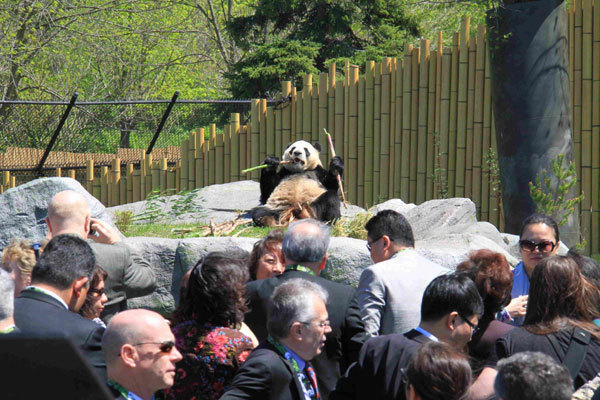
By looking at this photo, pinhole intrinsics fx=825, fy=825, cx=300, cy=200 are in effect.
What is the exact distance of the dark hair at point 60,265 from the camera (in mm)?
2934

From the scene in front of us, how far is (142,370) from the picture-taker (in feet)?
7.79

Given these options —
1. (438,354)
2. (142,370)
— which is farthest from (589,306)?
(142,370)

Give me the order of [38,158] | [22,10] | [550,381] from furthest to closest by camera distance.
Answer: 1. [22,10]
2. [38,158]
3. [550,381]

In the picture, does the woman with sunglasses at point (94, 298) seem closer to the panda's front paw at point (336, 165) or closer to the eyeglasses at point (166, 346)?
the eyeglasses at point (166, 346)

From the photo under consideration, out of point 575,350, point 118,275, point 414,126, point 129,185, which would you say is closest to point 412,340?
point 575,350

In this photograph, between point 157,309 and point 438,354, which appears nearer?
point 438,354

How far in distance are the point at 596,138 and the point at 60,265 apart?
6383 millimetres

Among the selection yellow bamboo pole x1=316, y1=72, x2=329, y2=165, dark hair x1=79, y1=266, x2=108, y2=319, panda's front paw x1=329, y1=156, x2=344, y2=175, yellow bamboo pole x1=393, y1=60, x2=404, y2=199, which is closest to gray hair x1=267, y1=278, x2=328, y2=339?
dark hair x1=79, y1=266, x2=108, y2=319

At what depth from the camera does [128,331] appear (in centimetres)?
237

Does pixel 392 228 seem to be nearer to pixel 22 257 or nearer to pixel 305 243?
pixel 305 243

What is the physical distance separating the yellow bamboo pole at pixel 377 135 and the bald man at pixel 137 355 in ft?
23.4

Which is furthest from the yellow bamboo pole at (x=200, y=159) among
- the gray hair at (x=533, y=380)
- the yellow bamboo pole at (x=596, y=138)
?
the gray hair at (x=533, y=380)

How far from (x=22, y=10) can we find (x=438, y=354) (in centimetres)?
1280

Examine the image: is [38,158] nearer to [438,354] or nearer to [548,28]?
[548,28]
